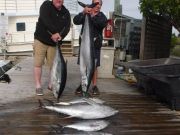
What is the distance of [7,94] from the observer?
758cm

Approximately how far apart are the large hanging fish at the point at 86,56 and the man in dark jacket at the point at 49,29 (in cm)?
48

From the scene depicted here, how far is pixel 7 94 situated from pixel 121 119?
2.48 meters

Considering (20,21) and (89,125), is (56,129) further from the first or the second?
(20,21)

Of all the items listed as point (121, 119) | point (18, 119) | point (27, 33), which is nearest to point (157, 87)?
point (121, 119)

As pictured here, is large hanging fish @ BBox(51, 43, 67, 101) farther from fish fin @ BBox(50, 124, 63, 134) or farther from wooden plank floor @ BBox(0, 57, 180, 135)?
fish fin @ BBox(50, 124, 63, 134)

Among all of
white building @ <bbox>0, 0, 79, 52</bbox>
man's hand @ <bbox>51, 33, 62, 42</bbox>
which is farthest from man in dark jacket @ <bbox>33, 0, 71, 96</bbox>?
white building @ <bbox>0, 0, 79, 52</bbox>

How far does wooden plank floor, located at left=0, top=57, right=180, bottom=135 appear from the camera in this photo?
5273 millimetres

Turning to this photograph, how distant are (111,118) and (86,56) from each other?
3.29 feet

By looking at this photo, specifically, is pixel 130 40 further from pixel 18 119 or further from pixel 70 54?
pixel 18 119

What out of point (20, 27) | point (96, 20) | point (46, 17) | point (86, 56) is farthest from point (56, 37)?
point (20, 27)

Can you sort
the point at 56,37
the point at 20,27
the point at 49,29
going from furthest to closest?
the point at 20,27, the point at 49,29, the point at 56,37

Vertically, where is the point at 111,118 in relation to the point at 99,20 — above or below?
below

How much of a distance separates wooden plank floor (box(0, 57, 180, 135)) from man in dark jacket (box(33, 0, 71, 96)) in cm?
65

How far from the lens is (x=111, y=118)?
585 cm
